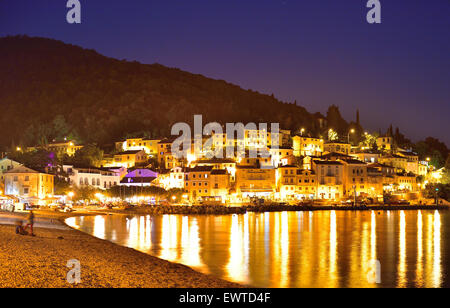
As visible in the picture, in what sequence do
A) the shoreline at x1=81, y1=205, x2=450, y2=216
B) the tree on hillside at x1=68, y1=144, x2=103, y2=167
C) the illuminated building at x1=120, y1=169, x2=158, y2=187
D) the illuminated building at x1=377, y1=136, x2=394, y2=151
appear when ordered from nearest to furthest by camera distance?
the shoreline at x1=81, y1=205, x2=450, y2=216
the illuminated building at x1=120, y1=169, x2=158, y2=187
the tree on hillside at x1=68, y1=144, x2=103, y2=167
the illuminated building at x1=377, y1=136, x2=394, y2=151

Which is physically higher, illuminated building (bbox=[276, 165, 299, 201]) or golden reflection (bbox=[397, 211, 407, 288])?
illuminated building (bbox=[276, 165, 299, 201])

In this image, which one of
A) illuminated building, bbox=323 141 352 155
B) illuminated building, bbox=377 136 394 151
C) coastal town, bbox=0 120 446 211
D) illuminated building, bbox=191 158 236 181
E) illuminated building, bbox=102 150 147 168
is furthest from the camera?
illuminated building, bbox=377 136 394 151

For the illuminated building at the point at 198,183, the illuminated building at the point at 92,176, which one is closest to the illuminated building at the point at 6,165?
the illuminated building at the point at 92,176

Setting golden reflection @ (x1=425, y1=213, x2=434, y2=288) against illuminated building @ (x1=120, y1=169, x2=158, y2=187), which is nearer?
golden reflection @ (x1=425, y1=213, x2=434, y2=288)

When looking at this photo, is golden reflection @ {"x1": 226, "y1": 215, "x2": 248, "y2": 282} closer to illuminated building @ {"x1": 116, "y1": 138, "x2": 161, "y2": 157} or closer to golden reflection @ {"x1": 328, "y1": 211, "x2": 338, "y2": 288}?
golden reflection @ {"x1": 328, "y1": 211, "x2": 338, "y2": 288}

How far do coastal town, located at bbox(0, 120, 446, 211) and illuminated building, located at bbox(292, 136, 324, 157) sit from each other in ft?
0.68

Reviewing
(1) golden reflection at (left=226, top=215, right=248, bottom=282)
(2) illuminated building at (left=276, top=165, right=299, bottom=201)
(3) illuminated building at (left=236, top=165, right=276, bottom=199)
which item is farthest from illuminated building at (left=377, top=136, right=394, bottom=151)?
(1) golden reflection at (left=226, top=215, right=248, bottom=282)

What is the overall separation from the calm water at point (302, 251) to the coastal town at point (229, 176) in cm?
2236

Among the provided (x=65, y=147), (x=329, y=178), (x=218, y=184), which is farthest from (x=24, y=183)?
(x=329, y=178)

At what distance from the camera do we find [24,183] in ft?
174

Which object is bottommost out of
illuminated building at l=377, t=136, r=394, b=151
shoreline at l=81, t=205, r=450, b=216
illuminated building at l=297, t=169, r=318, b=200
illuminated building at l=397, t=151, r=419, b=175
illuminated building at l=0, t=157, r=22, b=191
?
shoreline at l=81, t=205, r=450, b=216

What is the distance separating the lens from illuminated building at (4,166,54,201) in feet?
174

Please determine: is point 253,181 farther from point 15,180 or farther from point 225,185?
point 15,180

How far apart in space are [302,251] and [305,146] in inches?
2763
